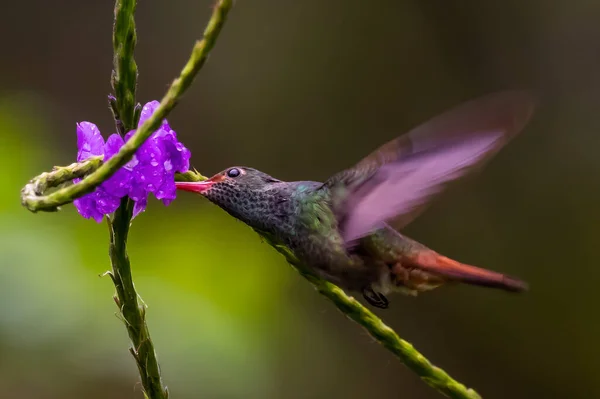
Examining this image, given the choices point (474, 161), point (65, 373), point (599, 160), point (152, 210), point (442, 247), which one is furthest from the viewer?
point (442, 247)

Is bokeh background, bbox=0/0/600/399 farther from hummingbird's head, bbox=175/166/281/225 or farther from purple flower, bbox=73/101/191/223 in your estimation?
purple flower, bbox=73/101/191/223

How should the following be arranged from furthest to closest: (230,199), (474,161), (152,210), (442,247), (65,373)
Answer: (442,247)
(152,210)
(65,373)
(230,199)
(474,161)

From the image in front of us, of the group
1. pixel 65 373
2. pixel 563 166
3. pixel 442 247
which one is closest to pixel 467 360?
pixel 442 247

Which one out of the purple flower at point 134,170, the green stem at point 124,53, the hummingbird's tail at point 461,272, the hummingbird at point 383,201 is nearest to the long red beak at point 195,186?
the hummingbird at point 383,201

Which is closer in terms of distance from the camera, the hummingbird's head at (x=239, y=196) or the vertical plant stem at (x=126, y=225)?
the vertical plant stem at (x=126, y=225)

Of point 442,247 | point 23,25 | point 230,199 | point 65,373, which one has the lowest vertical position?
point 442,247

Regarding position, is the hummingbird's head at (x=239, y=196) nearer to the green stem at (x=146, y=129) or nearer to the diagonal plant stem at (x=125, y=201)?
the diagonal plant stem at (x=125, y=201)

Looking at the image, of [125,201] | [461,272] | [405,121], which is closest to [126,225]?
[125,201]

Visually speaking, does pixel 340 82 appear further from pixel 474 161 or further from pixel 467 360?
pixel 474 161
